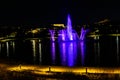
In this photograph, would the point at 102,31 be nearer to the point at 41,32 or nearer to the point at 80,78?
the point at 41,32

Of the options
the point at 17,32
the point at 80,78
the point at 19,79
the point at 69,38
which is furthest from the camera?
the point at 17,32

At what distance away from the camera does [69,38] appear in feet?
397

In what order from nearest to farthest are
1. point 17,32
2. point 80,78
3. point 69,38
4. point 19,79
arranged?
point 19,79
point 80,78
point 69,38
point 17,32

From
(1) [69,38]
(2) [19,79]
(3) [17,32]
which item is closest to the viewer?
(2) [19,79]

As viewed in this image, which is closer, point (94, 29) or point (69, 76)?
point (69, 76)

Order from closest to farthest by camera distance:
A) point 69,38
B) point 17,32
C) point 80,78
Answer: point 80,78 → point 69,38 → point 17,32

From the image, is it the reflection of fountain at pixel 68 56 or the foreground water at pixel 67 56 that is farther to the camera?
the foreground water at pixel 67 56

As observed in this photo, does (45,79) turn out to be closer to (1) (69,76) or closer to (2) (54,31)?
(1) (69,76)

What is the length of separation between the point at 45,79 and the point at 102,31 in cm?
16082

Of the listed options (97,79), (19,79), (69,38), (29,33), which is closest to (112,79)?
(97,79)

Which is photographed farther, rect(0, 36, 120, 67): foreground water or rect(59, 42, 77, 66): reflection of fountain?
rect(0, 36, 120, 67): foreground water

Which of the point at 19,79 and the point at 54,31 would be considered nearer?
the point at 19,79

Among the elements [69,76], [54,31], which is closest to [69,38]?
[54,31]

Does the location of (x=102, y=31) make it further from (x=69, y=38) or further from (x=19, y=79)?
(x=19, y=79)
